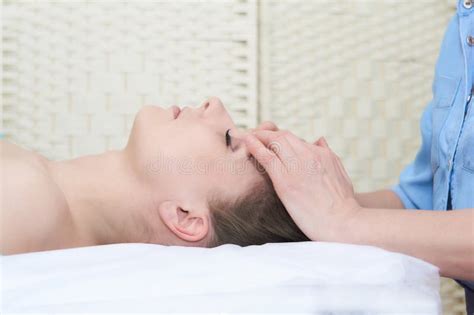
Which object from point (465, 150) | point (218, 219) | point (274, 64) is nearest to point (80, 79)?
point (274, 64)

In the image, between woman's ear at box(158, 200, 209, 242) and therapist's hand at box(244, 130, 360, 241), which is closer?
therapist's hand at box(244, 130, 360, 241)

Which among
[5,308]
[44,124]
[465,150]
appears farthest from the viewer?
[44,124]

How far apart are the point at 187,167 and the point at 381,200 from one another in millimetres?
453

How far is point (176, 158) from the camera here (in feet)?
3.58

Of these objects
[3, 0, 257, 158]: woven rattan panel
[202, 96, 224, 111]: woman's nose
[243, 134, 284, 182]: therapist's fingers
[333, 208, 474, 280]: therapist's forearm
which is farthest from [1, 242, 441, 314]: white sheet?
[3, 0, 257, 158]: woven rattan panel

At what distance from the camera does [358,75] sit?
1.82 m

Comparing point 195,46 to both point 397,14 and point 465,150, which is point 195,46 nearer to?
→ point 397,14

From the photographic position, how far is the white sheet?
2.58 feet

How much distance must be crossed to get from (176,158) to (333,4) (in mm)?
924

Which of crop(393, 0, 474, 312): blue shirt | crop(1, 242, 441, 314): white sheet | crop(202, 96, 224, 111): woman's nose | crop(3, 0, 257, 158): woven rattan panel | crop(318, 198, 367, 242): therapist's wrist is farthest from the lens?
crop(3, 0, 257, 158): woven rattan panel

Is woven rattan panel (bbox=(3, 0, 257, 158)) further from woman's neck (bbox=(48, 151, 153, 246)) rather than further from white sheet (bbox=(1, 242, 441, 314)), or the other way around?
white sheet (bbox=(1, 242, 441, 314))

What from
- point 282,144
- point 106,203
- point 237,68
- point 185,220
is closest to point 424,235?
point 282,144

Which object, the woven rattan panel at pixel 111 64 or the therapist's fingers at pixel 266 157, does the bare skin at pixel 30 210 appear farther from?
the woven rattan panel at pixel 111 64

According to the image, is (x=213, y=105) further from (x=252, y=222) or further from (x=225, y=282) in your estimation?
(x=225, y=282)
